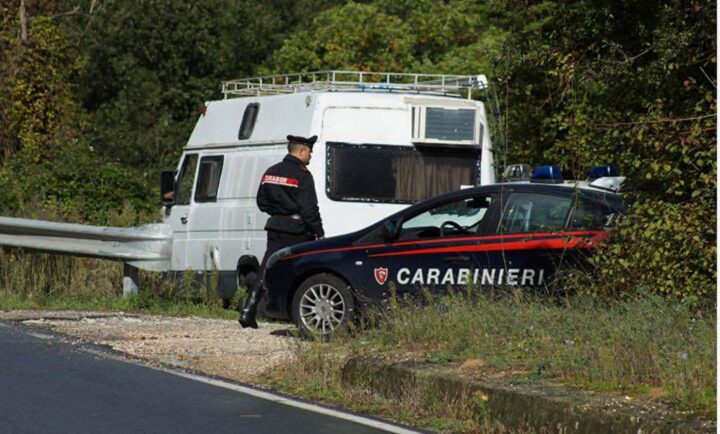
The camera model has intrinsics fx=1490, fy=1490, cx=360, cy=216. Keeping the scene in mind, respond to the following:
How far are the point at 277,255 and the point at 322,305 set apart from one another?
2.43ft

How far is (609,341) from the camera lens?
8.79 metres

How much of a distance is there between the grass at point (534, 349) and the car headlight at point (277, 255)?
1.51 meters

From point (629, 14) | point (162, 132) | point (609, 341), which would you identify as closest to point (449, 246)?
point (629, 14)

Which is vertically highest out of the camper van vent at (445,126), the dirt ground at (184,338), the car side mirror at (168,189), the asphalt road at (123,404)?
the camper van vent at (445,126)

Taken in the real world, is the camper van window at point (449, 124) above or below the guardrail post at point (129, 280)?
above

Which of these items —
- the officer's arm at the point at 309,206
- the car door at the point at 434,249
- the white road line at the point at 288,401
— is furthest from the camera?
the officer's arm at the point at 309,206

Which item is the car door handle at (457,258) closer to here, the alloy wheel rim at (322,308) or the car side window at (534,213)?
the car side window at (534,213)

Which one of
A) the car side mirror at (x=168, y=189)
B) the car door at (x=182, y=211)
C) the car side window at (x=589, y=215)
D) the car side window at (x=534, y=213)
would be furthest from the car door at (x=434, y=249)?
the car side mirror at (x=168, y=189)

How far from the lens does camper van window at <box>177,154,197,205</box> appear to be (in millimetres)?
17453

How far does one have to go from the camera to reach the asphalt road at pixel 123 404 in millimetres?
8148

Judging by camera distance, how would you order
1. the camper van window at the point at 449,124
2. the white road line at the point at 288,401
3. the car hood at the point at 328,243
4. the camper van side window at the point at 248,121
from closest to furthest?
the white road line at the point at 288,401, the car hood at the point at 328,243, the camper van window at the point at 449,124, the camper van side window at the point at 248,121

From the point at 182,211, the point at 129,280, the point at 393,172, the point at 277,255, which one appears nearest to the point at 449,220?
the point at 277,255

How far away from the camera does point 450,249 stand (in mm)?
12141

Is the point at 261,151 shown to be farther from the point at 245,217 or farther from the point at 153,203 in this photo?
the point at 153,203
